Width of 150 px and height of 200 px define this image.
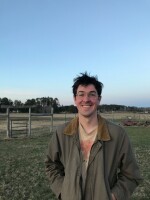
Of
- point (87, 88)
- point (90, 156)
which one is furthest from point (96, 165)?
point (87, 88)

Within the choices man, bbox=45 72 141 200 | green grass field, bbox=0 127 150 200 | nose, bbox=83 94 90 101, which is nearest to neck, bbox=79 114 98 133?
man, bbox=45 72 141 200

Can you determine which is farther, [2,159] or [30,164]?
[2,159]

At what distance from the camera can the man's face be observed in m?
3.14

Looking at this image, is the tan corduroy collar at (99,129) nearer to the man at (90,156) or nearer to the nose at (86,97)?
the man at (90,156)

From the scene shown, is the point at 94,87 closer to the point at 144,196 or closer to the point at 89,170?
the point at 89,170

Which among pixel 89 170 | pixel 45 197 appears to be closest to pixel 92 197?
pixel 89 170

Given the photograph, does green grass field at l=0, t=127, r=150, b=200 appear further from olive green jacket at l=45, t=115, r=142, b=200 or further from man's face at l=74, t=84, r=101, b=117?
man's face at l=74, t=84, r=101, b=117

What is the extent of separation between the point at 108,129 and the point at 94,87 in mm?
379

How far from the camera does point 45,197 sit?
693 centimetres

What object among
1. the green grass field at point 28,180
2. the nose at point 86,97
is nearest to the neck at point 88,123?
the nose at point 86,97

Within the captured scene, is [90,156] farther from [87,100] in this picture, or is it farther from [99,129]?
[87,100]

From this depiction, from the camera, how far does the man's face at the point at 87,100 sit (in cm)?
314

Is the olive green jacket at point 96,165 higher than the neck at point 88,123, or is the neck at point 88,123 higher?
the neck at point 88,123

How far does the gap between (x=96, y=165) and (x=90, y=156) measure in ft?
0.28
